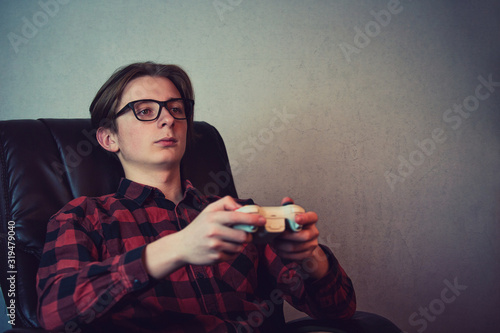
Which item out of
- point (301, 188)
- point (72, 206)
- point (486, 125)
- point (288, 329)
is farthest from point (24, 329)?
point (486, 125)

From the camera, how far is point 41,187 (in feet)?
3.59

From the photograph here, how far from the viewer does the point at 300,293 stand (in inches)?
42.9

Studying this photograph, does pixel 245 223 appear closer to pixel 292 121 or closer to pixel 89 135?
pixel 89 135

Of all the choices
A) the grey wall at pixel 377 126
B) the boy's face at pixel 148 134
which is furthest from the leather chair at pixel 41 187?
the grey wall at pixel 377 126

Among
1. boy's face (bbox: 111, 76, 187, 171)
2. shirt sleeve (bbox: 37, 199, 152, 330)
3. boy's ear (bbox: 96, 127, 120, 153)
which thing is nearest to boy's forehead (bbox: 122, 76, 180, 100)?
boy's face (bbox: 111, 76, 187, 171)

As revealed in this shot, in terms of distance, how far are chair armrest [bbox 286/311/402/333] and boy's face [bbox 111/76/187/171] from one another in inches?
24.8

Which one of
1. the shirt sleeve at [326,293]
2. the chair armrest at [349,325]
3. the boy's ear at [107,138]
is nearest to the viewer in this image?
the chair armrest at [349,325]

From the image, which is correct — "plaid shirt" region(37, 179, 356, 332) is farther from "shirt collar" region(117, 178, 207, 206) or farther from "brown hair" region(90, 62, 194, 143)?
"brown hair" region(90, 62, 194, 143)

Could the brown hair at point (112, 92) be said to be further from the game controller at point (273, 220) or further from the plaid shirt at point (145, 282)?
the game controller at point (273, 220)

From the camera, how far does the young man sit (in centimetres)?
74

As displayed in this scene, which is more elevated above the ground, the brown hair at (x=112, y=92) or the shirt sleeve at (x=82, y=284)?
the brown hair at (x=112, y=92)

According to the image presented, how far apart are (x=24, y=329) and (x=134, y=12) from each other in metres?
1.50

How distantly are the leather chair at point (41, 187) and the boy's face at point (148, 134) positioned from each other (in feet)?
0.36

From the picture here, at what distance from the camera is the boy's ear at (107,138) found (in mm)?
1280
